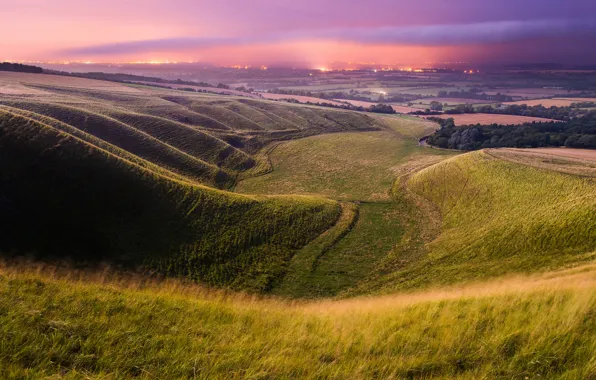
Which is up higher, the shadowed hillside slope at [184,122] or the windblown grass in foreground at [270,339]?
the shadowed hillside slope at [184,122]

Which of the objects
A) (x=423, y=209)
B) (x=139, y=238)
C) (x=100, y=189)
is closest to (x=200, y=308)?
(x=139, y=238)

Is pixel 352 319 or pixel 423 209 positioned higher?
pixel 352 319

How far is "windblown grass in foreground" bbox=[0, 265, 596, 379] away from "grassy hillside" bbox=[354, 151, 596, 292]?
19.1 metres

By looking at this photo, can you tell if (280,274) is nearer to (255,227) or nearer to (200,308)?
(255,227)

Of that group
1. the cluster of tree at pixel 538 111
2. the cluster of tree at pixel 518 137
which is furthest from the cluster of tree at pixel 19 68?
the cluster of tree at pixel 538 111

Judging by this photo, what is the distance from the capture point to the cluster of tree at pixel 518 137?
99.0 metres

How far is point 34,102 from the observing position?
76.1 meters

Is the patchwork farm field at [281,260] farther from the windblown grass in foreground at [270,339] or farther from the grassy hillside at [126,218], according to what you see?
the grassy hillside at [126,218]

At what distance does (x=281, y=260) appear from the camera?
3325 centimetres

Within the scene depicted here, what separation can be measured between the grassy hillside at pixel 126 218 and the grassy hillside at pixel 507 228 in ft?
45.2

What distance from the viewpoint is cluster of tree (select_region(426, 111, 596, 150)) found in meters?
99.0

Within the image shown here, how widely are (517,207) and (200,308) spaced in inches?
1592

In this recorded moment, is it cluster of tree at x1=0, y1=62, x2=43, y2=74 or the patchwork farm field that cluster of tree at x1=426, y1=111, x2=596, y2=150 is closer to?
the patchwork farm field

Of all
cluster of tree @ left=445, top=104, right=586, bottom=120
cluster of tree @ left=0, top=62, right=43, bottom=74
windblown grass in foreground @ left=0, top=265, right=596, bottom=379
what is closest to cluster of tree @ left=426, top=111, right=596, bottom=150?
cluster of tree @ left=445, top=104, right=586, bottom=120
